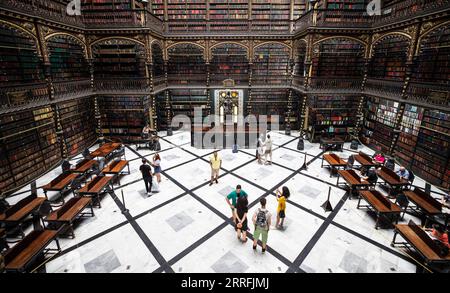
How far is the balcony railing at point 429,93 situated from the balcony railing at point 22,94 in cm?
1360

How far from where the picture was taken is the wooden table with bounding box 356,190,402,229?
512 cm

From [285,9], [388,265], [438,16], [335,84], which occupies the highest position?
[285,9]

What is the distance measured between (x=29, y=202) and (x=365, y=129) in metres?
13.7

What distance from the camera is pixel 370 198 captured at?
5.68m

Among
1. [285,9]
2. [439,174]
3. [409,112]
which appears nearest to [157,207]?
[439,174]

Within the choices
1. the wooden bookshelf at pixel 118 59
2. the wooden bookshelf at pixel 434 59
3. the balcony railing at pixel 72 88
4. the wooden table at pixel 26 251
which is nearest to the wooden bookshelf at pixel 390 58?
the wooden bookshelf at pixel 434 59

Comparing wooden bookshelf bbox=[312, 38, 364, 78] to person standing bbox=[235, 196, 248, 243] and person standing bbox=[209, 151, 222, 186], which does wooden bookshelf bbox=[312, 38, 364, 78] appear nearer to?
person standing bbox=[209, 151, 222, 186]

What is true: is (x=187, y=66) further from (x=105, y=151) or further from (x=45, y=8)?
(x=105, y=151)

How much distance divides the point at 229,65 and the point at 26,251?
1293cm

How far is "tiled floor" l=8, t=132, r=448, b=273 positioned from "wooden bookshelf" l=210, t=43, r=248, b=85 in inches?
305

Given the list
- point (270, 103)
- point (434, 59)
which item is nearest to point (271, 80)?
point (270, 103)

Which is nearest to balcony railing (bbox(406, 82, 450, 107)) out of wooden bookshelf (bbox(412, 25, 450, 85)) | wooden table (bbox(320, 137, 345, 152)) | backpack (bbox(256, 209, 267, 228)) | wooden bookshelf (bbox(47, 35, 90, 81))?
wooden bookshelf (bbox(412, 25, 450, 85))

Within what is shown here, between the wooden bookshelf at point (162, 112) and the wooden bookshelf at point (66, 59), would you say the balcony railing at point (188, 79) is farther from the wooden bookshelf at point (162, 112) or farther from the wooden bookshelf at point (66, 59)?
the wooden bookshelf at point (66, 59)

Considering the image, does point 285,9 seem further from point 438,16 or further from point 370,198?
point 370,198
